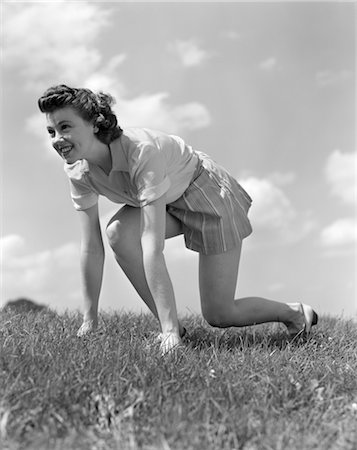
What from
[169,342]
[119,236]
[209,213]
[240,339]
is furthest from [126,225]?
[240,339]

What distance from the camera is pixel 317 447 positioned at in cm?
284

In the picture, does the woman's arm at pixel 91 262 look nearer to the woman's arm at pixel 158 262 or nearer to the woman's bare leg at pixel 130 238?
the woman's bare leg at pixel 130 238

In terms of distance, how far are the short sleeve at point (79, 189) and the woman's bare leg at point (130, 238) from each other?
0.64 ft

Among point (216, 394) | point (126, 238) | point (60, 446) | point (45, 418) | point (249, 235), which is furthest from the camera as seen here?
point (249, 235)

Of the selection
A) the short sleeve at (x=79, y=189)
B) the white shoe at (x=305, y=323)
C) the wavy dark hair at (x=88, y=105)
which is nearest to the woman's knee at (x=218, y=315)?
the white shoe at (x=305, y=323)

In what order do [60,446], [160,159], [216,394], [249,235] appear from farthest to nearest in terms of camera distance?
[249,235] → [160,159] → [216,394] → [60,446]

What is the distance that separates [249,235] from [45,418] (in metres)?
2.45

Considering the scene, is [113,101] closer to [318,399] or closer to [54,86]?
[54,86]

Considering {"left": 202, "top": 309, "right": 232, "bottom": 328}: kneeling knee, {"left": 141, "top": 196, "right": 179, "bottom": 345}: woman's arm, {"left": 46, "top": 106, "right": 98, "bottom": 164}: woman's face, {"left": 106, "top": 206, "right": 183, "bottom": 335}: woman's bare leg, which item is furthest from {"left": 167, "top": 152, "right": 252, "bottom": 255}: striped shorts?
{"left": 46, "top": 106, "right": 98, "bottom": 164}: woman's face

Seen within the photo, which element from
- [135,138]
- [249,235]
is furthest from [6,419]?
[249,235]

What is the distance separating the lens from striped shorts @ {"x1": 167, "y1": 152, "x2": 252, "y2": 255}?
15.4 ft

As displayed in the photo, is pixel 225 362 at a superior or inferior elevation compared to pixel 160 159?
inferior

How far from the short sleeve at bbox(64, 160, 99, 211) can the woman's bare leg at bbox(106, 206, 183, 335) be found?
0.64 ft

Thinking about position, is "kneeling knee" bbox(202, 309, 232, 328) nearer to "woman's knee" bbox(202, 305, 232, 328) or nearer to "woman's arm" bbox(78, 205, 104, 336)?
"woman's knee" bbox(202, 305, 232, 328)
